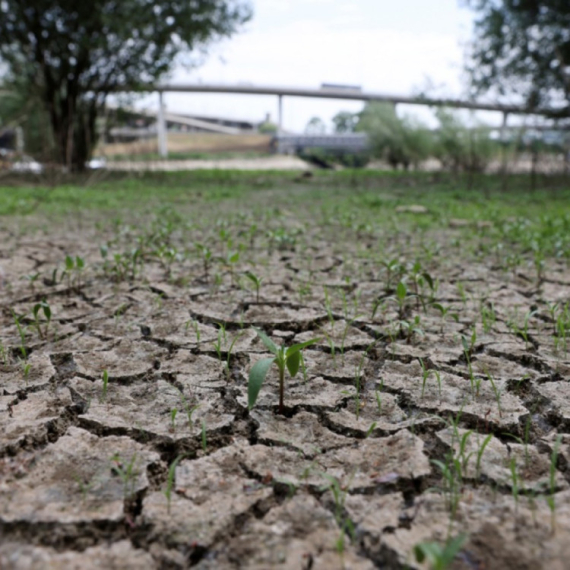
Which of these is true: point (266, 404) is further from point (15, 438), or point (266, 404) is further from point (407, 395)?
point (15, 438)

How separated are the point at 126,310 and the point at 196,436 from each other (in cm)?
145

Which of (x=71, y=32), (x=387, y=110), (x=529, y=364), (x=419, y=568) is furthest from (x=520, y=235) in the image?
(x=387, y=110)

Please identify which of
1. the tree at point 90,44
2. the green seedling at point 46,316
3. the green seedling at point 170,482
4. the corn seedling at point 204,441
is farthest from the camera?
the tree at point 90,44

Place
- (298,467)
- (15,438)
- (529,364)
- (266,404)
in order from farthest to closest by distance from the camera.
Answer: (529,364) < (266,404) < (15,438) < (298,467)

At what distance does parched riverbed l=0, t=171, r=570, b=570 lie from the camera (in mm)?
1271

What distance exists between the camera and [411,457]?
1.60 m

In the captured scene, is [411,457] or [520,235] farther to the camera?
[520,235]

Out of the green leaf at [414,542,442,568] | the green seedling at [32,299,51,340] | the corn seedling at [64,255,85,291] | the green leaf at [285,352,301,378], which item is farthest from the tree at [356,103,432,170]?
the green leaf at [414,542,442,568]

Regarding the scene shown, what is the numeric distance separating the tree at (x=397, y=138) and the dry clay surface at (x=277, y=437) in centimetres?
2128

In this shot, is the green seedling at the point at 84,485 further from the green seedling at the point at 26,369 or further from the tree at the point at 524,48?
the tree at the point at 524,48

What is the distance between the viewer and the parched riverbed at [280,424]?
127 centimetres

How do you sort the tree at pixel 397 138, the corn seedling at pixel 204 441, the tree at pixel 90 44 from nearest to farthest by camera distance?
the corn seedling at pixel 204 441 → the tree at pixel 90 44 → the tree at pixel 397 138

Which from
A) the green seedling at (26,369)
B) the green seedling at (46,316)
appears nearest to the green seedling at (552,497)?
the green seedling at (26,369)

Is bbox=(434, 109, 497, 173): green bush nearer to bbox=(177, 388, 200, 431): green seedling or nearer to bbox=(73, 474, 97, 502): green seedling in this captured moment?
bbox=(177, 388, 200, 431): green seedling
